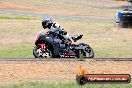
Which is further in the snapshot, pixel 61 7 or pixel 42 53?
pixel 61 7

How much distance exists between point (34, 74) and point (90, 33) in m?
18.4

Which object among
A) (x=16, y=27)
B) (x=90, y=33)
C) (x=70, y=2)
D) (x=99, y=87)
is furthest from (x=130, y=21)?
(x=70, y=2)

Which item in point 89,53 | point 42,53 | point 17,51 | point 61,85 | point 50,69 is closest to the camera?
point 61,85

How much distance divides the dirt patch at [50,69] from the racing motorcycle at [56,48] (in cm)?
157

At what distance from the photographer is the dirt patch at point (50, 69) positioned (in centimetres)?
1634

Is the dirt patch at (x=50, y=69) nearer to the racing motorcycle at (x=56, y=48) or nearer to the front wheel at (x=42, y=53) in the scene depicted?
the racing motorcycle at (x=56, y=48)

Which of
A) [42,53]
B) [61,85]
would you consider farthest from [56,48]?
[61,85]

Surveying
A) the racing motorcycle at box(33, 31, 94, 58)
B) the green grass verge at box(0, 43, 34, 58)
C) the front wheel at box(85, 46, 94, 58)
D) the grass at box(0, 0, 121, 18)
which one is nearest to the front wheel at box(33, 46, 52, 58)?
the racing motorcycle at box(33, 31, 94, 58)

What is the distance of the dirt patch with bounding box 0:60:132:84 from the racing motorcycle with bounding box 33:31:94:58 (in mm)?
1572

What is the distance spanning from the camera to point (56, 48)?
21.1 meters

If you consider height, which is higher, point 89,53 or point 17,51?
point 89,53

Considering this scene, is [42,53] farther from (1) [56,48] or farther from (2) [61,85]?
(2) [61,85]

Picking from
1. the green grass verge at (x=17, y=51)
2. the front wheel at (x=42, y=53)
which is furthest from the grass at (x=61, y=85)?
the green grass verge at (x=17, y=51)

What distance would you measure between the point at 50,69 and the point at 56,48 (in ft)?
10.7
